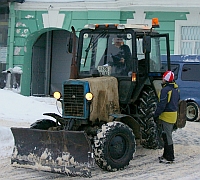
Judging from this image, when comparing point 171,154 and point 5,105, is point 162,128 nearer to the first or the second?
point 171,154

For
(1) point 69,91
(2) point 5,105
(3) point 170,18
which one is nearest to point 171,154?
(1) point 69,91

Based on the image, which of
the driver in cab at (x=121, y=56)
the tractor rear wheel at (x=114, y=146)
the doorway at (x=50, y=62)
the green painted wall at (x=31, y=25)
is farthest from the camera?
the doorway at (x=50, y=62)

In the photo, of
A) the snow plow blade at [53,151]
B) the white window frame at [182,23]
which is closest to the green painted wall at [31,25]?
the white window frame at [182,23]

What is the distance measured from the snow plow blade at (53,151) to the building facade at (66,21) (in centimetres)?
1077

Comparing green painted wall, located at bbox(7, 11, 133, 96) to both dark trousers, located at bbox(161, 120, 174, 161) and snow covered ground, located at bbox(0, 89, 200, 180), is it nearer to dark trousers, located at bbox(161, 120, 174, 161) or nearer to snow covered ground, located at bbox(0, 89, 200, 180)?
snow covered ground, located at bbox(0, 89, 200, 180)

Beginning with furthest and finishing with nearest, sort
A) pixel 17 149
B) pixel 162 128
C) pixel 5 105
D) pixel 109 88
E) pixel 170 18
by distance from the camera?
pixel 170 18 → pixel 5 105 → pixel 162 128 → pixel 109 88 → pixel 17 149

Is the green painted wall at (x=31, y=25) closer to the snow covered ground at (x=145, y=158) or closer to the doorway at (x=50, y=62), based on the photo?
the doorway at (x=50, y=62)

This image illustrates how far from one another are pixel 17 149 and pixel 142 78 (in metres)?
2.69

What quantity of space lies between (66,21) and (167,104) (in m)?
11.0

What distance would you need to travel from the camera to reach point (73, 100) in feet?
25.1

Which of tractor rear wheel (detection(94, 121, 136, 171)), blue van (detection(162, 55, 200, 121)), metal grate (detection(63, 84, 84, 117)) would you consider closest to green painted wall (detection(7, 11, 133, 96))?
blue van (detection(162, 55, 200, 121))

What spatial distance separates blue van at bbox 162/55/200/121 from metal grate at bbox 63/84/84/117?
7549 millimetres

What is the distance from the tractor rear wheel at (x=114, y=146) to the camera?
7031mm

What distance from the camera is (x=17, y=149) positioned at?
7320 millimetres
